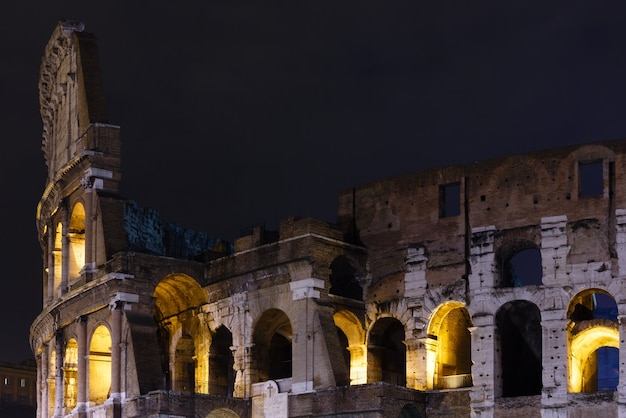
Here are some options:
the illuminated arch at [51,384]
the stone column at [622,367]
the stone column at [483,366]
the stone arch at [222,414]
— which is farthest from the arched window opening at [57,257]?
the stone column at [622,367]

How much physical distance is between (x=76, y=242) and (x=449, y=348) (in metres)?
13.1

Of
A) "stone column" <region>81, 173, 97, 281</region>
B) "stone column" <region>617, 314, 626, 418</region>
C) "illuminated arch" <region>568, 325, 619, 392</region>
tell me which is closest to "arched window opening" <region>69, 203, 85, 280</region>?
"stone column" <region>81, 173, 97, 281</region>

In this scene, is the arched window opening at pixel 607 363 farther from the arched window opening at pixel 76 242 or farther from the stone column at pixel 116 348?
the arched window opening at pixel 76 242

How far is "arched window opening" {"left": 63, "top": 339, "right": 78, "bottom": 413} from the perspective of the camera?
39375 millimetres

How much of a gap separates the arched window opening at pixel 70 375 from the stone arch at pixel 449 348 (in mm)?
11740

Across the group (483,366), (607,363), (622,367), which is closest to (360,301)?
(483,366)

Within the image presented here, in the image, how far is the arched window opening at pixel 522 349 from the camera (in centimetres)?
3278

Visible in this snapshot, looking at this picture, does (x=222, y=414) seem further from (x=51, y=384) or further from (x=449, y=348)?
(x=51, y=384)

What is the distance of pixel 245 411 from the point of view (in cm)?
3466

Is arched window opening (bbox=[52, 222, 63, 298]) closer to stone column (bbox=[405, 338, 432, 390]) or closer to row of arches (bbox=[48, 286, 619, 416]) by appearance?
row of arches (bbox=[48, 286, 619, 416])

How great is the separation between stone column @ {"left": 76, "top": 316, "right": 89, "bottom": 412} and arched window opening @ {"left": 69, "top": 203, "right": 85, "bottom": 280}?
290cm

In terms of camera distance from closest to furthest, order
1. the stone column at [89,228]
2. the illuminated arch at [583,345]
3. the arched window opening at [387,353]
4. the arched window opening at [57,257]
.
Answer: the illuminated arch at [583,345] < the arched window opening at [387,353] < the stone column at [89,228] < the arched window opening at [57,257]

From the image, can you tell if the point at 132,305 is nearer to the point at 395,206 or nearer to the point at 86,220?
the point at 86,220

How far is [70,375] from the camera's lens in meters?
39.4
